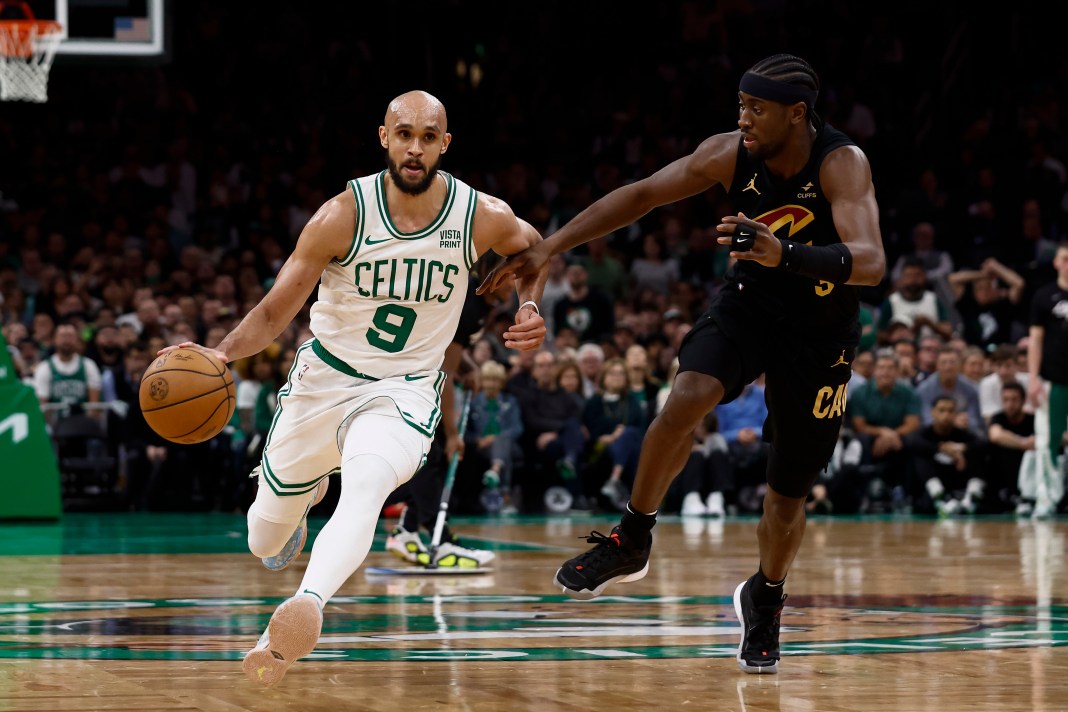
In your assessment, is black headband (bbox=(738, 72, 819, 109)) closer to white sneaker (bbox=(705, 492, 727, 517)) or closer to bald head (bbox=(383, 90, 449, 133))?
bald head (bbox=(383, 90, 449, 133))

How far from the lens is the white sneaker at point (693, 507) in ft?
49.1

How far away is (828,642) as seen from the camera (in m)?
6.69

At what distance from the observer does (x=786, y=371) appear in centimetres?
609

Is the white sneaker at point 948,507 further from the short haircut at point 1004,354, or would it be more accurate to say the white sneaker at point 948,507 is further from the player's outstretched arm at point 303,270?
the player's outstretched arm at point 303,270

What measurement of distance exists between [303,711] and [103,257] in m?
13.2

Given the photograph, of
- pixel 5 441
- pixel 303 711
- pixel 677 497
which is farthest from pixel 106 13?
pixel 303 711

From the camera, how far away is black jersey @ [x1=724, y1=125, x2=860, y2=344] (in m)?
6.03

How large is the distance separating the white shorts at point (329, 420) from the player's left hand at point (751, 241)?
4.76 ft

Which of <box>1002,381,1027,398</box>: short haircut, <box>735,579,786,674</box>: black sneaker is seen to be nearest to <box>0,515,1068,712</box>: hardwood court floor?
<box>735,579,786,674</box>: black sneaker

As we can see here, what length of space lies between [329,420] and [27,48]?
7.62 m

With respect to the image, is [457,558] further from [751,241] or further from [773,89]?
[751,241]

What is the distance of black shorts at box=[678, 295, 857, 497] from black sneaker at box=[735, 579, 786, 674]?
1.67ft

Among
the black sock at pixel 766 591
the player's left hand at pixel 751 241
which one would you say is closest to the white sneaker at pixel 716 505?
the black sock at pixel 766 591

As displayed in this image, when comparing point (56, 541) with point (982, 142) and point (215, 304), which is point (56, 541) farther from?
point (982, 142)
